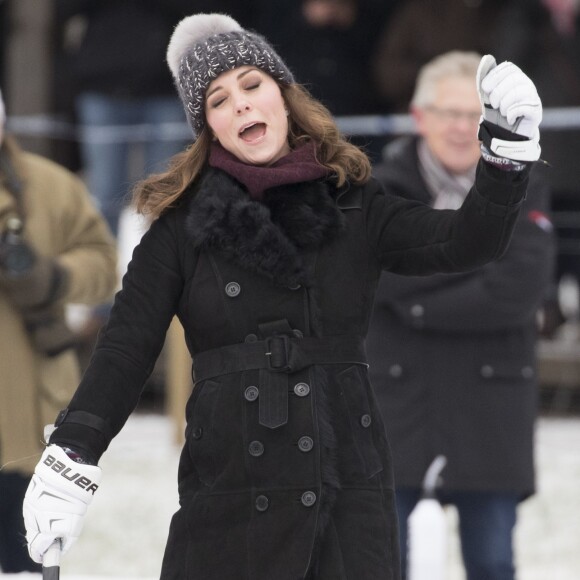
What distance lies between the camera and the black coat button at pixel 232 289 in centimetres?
265

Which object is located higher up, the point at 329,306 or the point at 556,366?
the point at 556,366

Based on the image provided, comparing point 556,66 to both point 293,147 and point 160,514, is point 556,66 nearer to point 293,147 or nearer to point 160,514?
point 160,514

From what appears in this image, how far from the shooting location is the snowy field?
5230 mm

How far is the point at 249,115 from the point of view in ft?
9.00

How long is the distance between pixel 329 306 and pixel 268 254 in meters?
0.15

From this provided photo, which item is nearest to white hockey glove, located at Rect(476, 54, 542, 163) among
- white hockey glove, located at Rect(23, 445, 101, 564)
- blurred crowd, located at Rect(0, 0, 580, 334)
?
white hockey glove, located at Rect(23, 445, 101, 564)

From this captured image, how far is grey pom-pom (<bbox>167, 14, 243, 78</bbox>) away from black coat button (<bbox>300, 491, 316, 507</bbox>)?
3.04ft

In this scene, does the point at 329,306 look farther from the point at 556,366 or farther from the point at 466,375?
the point at 556,366

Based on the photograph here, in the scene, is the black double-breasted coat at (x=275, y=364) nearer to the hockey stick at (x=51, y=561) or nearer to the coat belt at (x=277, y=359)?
the coat belt at (x=277, y=359)

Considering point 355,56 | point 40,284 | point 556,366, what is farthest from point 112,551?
point 355,56

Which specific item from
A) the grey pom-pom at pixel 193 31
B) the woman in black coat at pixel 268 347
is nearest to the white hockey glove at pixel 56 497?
the woman in black coat at pixel 268 347

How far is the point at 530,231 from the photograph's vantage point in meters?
3.93

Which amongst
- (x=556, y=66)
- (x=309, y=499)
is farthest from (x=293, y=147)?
(x=556, y=66)

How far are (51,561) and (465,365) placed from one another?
1.58 m
